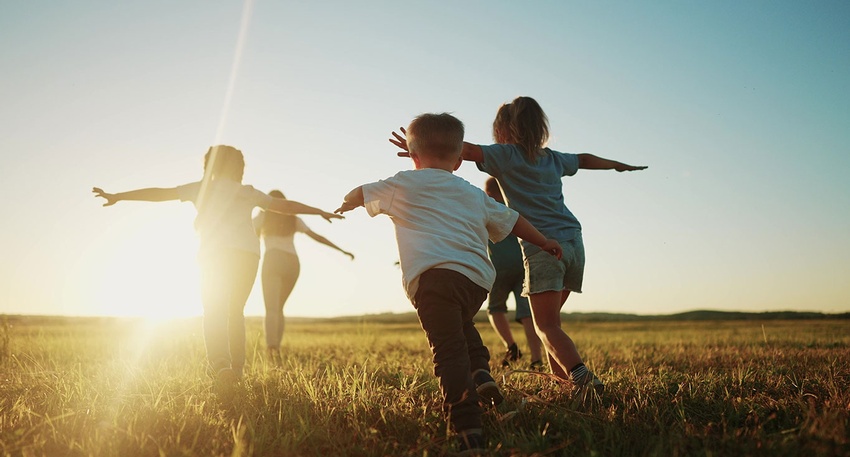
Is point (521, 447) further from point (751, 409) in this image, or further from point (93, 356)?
point (93, 356)

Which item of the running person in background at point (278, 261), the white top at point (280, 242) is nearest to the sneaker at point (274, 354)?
the running person in background at point (278, 261)

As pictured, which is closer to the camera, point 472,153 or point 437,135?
point 437,135

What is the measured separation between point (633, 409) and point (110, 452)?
289 cm

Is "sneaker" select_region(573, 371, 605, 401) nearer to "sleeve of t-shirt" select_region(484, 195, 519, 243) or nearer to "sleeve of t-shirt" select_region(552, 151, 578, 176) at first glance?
"sleeve of t-shirt" select_region(484, 195, 519, 243)

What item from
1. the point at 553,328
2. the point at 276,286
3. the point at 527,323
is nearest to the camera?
the point at 553,328

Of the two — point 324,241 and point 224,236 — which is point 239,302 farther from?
point 324,241

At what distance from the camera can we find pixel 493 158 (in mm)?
4266

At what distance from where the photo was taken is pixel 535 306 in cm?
423

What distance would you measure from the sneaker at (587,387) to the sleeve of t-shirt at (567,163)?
1.76 metres

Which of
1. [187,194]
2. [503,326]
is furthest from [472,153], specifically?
[503,326]

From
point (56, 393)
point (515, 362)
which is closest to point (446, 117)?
point (56, 393)

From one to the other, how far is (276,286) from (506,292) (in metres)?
3.81

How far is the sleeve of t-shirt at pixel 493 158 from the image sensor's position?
13.9ft

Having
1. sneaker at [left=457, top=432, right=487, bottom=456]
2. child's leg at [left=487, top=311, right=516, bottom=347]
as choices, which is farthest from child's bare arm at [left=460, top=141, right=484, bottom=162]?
child's leg at [left=487, top=311, right=516, bottom=347]
